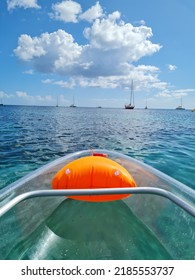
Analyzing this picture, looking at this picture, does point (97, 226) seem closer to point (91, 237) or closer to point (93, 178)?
point (91, 237)

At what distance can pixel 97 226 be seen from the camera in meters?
3.49

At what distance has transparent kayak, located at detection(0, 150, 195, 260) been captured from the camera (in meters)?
2.98

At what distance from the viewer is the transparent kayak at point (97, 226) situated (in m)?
2.98

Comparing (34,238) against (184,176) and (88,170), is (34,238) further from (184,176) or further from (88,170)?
(184,176)

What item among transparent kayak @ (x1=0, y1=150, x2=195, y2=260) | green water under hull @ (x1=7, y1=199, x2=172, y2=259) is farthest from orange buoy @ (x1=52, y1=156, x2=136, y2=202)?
green water under hull @ (x1=7, y1=199, x2=172, y2=259)

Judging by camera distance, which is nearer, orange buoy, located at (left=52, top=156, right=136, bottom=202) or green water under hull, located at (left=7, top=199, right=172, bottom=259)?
green water under hull, located at (left=7, top=199, right=172, bottom=259)

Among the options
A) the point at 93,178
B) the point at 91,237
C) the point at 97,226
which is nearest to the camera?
the point at 91,237

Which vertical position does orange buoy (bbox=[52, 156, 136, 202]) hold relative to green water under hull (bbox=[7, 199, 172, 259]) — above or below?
above

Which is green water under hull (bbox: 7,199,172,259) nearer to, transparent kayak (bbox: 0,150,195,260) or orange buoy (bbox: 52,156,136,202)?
transparent kayak (bbox: 0,150,195,260)

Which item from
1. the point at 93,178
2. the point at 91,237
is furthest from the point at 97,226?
the point at 93,178

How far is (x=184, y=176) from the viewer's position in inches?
264

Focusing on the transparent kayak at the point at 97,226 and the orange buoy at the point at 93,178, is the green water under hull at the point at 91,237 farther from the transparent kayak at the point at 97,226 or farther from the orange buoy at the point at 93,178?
the orange buoy at the point at 93,178
